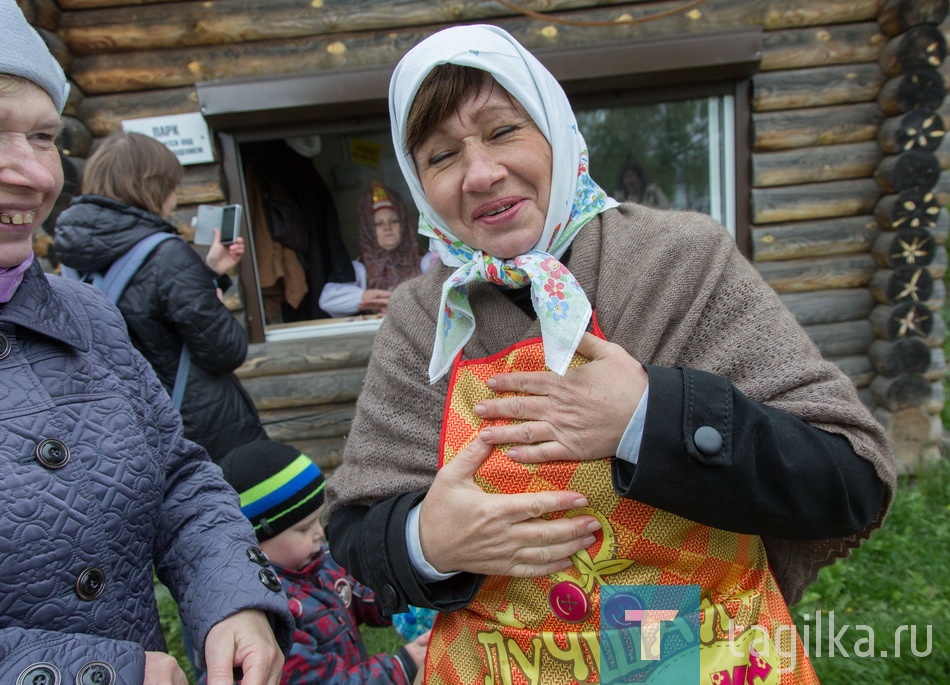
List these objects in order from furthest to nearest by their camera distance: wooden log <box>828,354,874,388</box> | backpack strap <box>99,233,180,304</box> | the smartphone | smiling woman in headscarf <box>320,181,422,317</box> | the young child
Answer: smiling woman in headscarf <box>320,181,422,317</box> → wooden log <box>828,354,874,388</box> → the smartphone → backpack strap <box>99,233,180,304</box> → the young child

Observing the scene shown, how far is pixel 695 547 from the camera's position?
1.21 metres

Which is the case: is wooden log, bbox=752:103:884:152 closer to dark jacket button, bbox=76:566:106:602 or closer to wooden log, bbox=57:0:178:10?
wooden log, bbox=57:0:178:10

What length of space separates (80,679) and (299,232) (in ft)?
13.9

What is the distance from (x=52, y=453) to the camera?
105 cm

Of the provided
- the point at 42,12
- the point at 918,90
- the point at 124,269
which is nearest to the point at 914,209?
the point at 918,90

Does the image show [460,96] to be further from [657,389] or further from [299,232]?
[299,232]

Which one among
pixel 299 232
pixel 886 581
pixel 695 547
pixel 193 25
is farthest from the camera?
pixel 299 232

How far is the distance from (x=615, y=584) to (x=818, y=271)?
140 inches

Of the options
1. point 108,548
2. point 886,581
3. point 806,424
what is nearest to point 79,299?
point 108,548

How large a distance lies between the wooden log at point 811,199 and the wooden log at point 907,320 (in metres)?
0.67

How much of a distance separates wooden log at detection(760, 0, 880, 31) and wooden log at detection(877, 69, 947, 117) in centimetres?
46

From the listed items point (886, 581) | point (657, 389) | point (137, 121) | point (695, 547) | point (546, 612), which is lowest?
point (886, 581)

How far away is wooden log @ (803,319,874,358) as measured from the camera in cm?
418

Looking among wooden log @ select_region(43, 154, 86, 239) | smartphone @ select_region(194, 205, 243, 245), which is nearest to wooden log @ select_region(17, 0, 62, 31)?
wooden log @ select_region(43, 154, 86, 239)
